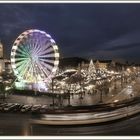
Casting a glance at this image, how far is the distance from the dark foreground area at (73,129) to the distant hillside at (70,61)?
538 millimetres

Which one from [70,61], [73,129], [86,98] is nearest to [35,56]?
[70,61]

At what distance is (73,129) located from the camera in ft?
11.2

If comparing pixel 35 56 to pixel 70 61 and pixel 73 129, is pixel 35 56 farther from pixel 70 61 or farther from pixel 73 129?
pixel 73 129

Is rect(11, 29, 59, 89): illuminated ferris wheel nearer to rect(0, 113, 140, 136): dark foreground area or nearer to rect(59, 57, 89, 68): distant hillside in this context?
rect(59, 57, 89, 68): distant hillside

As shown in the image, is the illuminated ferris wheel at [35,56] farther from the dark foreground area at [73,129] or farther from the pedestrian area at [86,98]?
the dark foreground area at [73,129]

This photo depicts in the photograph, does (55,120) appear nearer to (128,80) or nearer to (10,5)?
(128,80)

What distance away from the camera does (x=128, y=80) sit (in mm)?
3531

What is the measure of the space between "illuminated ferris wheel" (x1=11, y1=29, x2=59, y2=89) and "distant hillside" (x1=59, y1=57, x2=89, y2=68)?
0.08 m

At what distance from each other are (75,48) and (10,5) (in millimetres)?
657

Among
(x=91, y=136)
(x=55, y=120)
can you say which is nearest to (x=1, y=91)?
(x=55, y=120)

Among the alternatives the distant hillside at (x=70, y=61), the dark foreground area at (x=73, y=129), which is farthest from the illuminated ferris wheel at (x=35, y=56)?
the dark foreground area at (x=73, y=129)

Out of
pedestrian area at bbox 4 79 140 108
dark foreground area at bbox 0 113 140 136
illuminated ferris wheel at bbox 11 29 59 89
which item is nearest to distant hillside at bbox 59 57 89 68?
illuminated ferris wheel at bbox 11 29 59 89

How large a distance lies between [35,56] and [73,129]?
89 centimetres

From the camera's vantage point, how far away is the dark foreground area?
3379mm
